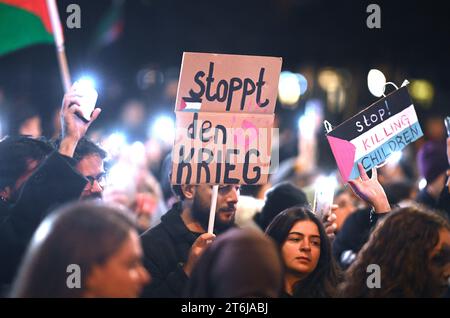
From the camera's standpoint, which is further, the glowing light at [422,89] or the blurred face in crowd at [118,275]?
the glowing light at [422,89]

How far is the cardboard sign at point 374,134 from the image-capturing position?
6.10m

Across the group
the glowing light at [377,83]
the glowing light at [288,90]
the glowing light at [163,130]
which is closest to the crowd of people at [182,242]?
the glowing light at [377,83]

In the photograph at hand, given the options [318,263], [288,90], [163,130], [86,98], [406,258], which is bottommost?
[406,258]

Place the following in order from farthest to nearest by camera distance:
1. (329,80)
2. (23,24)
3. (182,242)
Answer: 1. (329,80)
2. (23,24)
3. (182,242)

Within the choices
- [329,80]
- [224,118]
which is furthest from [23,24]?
[329,80]

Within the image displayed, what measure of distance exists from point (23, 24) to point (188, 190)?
Answer: 1.79 m

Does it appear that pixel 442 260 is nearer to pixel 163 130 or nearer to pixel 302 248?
pixel 302 248

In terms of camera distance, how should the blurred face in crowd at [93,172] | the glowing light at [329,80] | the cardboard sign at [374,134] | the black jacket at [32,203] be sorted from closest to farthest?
the black jacket at [32,203] → the blurred face in crowd at [93,172] → the cardboard sign at [374,134] → the glowing light at [329,80]

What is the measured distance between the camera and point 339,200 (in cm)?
858

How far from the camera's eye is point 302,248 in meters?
5.74

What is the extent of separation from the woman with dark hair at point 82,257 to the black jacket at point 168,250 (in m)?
1.52

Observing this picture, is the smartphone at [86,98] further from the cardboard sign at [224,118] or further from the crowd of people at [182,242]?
the cardboard sign at [224,118]

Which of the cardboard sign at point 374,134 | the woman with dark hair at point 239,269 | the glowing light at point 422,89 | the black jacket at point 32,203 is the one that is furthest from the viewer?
the glowing light at point 422,89
